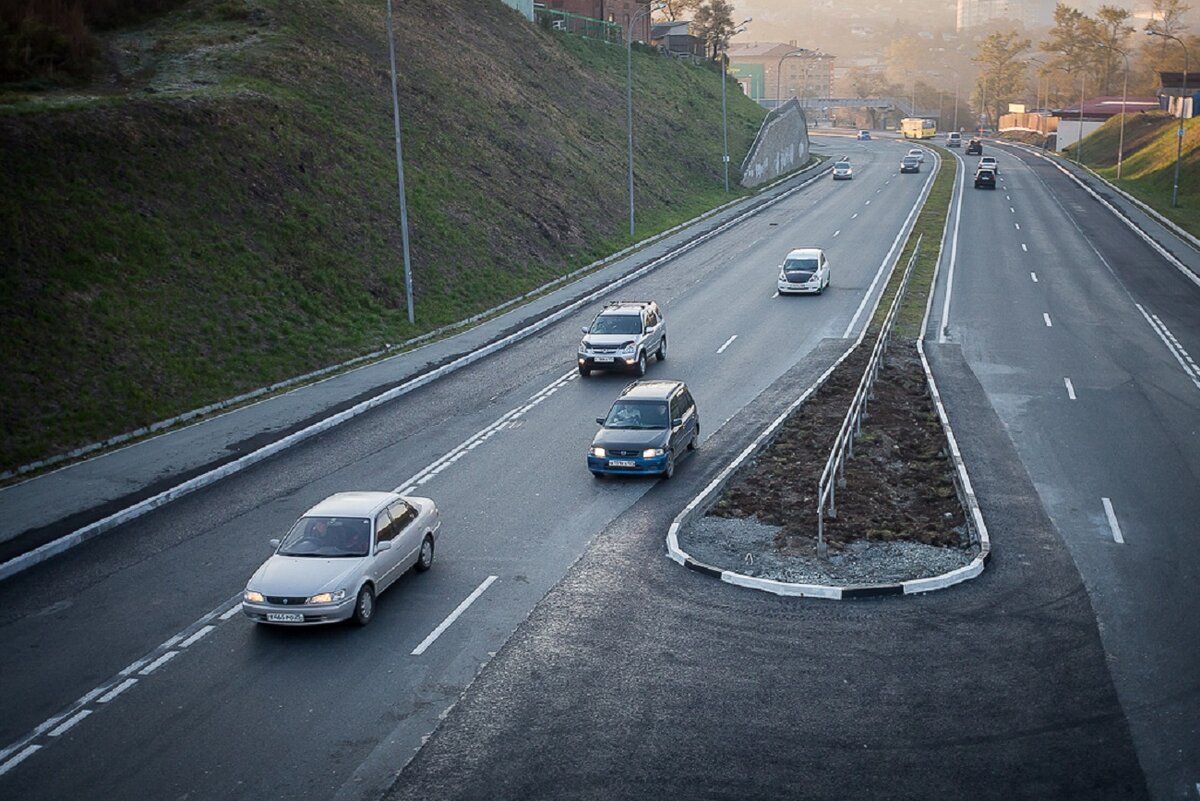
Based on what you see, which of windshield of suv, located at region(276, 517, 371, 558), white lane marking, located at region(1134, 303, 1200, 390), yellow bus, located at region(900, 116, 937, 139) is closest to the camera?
windshield of suv, located at region(276, 517, 371, 558)

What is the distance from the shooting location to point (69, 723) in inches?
501

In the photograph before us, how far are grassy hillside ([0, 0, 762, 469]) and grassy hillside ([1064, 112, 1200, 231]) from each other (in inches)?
1078

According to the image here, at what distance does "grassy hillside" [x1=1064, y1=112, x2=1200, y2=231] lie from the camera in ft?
213

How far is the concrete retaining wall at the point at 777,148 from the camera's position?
80.8 meters

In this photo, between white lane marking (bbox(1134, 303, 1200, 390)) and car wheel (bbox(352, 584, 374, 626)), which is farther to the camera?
white lane marking (bbox(1134, 303, 1200, 390))

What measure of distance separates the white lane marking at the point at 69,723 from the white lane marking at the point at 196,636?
1.85m

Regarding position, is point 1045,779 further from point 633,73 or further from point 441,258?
point 633,73

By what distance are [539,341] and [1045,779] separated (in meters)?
25.4

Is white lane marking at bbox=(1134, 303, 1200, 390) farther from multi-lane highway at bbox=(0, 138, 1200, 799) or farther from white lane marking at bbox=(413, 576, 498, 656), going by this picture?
white lane marking at bbox=(413, 576, 498, 656)

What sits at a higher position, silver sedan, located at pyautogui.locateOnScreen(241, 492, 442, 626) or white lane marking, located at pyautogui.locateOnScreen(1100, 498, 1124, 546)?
silver sedan, located at pyautogui.locateOnScreen(241, 492, 442, 626)

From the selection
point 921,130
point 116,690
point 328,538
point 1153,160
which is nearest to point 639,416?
point 328,538

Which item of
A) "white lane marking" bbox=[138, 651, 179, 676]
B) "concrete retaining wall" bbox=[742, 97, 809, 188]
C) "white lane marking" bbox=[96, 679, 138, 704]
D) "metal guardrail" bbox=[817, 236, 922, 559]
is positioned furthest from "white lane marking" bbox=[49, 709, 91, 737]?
"concrete retaining wall" bbox=[742, 97, 809, 188]

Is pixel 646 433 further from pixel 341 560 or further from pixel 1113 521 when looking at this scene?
pixel 1113 521

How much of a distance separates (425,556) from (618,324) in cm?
1459
